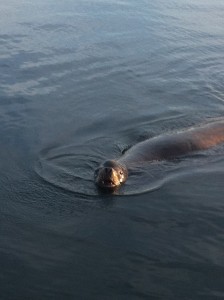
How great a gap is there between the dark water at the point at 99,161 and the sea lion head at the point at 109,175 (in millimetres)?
228

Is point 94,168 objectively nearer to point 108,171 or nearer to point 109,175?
point 108,171

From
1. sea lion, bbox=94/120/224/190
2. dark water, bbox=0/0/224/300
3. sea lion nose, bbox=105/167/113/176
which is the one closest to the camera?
dark water, bbox=0/0/224/300

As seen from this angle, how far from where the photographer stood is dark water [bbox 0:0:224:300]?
28.4 feet

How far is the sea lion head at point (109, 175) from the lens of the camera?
11.2 m

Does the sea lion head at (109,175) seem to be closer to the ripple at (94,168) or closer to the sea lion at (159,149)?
the sea lion at (159,149)

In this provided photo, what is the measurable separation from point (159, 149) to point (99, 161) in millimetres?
1565

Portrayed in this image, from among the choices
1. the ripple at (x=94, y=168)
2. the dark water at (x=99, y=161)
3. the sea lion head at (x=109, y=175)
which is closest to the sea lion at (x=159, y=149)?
the sea lion head at (x=109, y=175)

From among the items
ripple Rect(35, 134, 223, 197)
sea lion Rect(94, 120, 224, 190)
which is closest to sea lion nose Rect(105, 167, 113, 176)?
sea lion Rect(94, 120, 224, 190)

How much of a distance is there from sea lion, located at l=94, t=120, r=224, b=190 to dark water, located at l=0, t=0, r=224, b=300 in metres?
0.28

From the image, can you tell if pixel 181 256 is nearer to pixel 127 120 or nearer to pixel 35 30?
pixel 127 120

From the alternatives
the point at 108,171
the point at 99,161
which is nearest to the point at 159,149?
the point at 99,161

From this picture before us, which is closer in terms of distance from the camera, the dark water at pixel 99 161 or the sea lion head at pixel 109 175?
the dark water at pixel 99 161

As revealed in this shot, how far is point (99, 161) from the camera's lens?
493 inches

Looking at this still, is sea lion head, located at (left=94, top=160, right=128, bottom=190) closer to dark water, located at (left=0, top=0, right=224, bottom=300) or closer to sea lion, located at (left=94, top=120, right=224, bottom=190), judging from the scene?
sea lion, located at (left=94, top=120, right=224, bottom=190)
